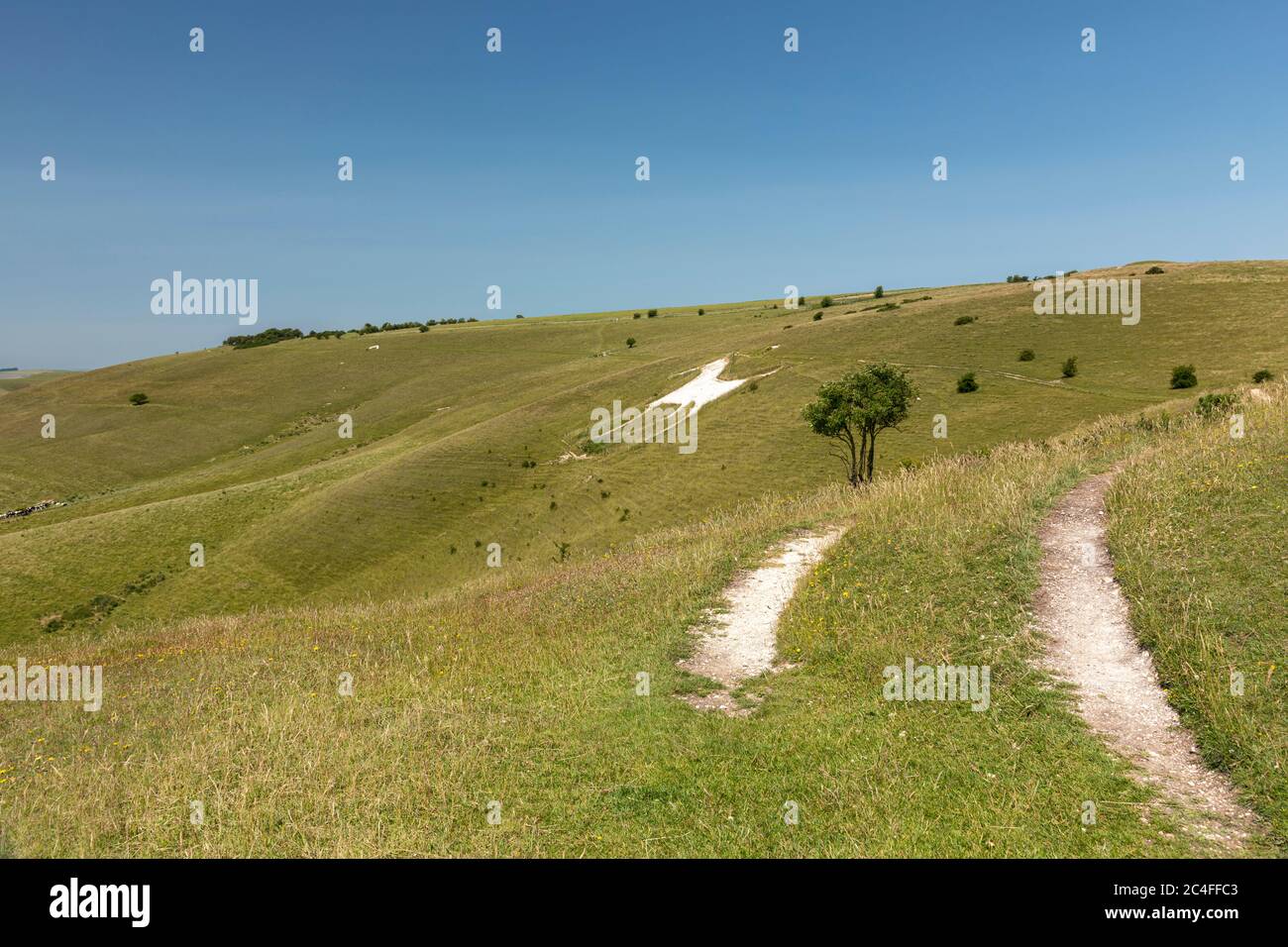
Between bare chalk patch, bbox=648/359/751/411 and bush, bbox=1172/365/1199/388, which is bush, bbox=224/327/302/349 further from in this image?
bush, bbox=1172/365/1199/388

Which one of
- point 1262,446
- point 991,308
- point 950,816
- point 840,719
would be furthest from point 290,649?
point 991,308

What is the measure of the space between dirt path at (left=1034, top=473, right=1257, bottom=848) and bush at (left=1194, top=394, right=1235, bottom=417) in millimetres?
13380

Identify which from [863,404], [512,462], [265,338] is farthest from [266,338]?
[863,404]

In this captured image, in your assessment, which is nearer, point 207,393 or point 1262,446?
point 1262,446

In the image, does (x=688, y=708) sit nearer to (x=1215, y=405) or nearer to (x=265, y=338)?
(x=1215, y=405)

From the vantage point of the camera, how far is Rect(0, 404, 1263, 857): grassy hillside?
290 inches

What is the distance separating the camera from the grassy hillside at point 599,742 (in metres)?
7.37

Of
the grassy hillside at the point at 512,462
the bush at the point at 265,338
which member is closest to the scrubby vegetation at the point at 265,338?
the bush at the point at 265,338

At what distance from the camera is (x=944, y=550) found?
15.4m

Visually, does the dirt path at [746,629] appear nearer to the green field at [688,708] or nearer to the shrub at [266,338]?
the green field at [688,708]

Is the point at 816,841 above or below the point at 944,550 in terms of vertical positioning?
below

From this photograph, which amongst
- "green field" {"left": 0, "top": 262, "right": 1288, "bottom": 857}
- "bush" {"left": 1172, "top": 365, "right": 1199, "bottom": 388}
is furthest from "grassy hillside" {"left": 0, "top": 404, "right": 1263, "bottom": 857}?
"bush" {"left": 1172, "top": 365, "right": 1199, "bottom": 388}

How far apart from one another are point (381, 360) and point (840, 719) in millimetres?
122679
